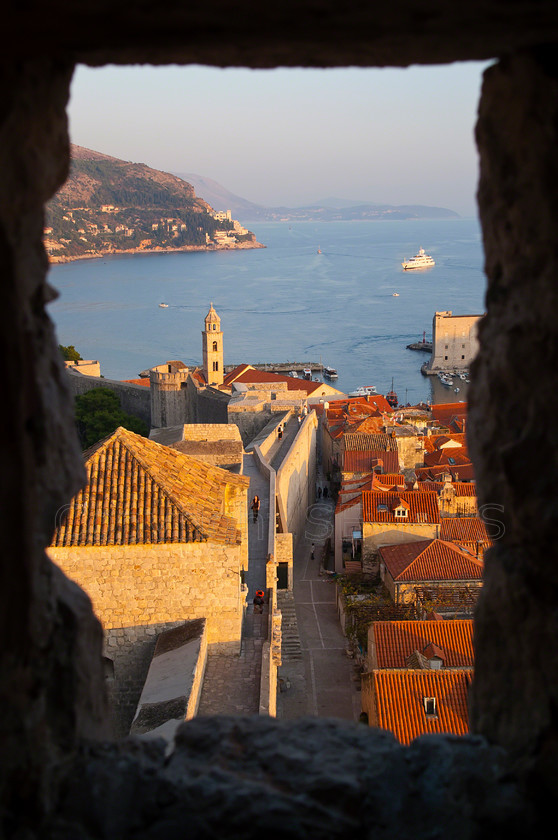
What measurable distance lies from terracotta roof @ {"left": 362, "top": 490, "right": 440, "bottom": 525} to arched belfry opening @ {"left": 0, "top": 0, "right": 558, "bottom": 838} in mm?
20259

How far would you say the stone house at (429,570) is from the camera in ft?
64.4

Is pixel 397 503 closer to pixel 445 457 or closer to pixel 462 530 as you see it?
pixel 462 530

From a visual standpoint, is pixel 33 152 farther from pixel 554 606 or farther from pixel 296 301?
pixel 296 301

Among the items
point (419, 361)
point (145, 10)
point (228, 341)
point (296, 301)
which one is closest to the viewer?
point (145, 10)

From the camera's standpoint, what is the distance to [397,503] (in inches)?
915

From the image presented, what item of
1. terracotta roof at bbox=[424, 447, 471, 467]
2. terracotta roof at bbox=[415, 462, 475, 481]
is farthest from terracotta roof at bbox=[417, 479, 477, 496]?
terracotta roof at bbox=[424, 447, 471, 467]

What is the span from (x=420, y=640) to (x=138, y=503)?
7.67 meters

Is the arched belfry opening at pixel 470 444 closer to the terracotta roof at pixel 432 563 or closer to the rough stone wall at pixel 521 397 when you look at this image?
the rough stone wall at pixel 521 397

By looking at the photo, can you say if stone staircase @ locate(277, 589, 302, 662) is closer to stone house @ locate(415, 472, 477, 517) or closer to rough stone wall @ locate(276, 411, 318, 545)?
rough stone wall @ locate(276, 411, 318, 545)

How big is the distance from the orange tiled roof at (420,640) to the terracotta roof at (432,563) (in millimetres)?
3614

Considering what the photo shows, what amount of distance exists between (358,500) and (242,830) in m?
21.9

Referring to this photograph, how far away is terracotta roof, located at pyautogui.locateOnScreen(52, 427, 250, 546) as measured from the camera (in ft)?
31.3

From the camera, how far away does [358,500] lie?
958 inches

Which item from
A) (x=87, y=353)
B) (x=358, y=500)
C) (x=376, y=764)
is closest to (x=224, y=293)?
(x=87, y=353)
